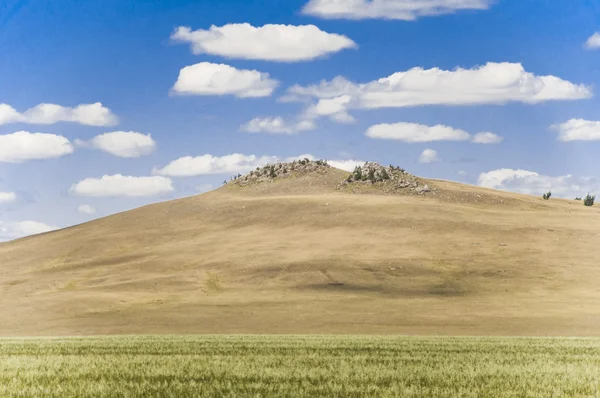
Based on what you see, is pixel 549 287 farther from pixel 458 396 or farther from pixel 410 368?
pixel 458 396

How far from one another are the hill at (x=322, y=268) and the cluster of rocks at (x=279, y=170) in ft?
66.6

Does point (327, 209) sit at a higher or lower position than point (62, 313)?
higher

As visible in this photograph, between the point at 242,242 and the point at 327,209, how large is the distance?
17.1 metres

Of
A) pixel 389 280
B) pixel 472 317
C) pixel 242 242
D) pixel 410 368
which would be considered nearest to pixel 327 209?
pixel 242 242

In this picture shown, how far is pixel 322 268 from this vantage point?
78.6 m

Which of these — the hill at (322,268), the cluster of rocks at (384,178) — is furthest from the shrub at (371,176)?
the hill at (322,268)

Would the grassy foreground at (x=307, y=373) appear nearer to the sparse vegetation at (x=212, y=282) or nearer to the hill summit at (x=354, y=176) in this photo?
the sparse vegetation at (x=212, y=282)

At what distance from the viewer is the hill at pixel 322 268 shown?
2315 inches

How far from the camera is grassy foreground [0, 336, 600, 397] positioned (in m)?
16.3

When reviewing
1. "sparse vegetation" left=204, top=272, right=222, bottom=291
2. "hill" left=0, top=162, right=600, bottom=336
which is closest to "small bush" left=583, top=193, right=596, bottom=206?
"hill" left=0, top=162, right=600, bottom=336

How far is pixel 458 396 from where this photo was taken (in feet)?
51.7

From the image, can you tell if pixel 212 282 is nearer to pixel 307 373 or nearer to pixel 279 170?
pixel 307 373

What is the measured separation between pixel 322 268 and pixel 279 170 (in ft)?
239

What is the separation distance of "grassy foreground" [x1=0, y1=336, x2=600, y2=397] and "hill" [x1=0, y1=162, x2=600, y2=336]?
26.9 metres
